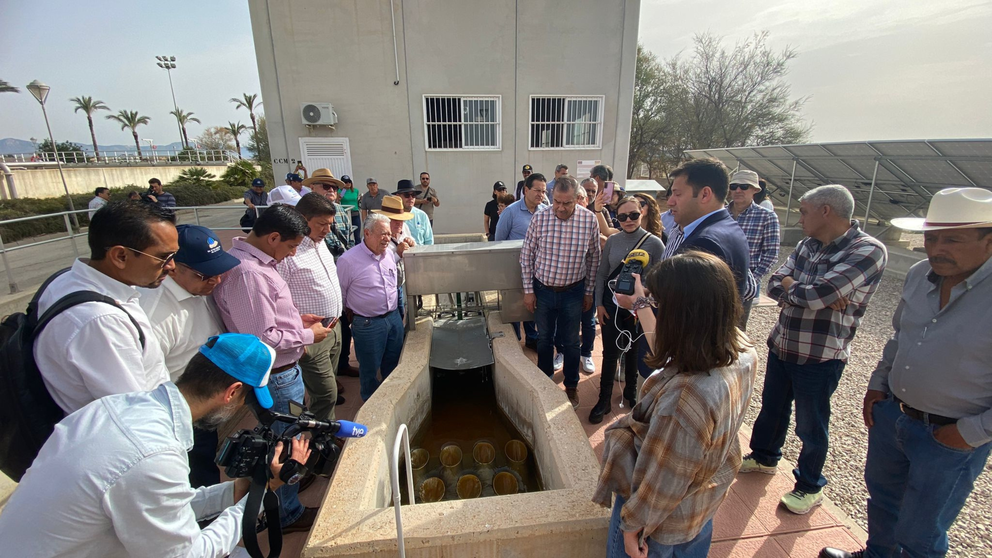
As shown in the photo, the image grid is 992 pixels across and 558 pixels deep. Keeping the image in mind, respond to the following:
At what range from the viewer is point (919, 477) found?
5.67 ft

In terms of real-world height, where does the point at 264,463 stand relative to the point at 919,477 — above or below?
above

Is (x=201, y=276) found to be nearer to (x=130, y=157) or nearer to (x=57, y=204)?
→ (x=57, y=204)

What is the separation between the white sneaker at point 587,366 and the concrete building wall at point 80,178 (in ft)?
93.4

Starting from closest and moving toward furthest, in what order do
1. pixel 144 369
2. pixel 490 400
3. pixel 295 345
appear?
pixel 144 369 → pixel 295 345 → pixel 490 400

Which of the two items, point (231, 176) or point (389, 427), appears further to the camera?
point (231, 176)

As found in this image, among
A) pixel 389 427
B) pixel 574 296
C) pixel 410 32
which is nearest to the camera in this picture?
pixel 389 427

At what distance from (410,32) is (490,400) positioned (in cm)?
914

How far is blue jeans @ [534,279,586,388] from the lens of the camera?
3570 millimetres

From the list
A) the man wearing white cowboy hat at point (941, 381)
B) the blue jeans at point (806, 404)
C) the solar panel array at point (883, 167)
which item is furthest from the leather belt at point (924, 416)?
the solar panel array at point (883, 167)

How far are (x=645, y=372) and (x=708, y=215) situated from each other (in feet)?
3.78

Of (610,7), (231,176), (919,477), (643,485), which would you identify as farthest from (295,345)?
(231,176)

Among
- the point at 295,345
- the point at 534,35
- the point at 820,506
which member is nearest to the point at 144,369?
the point at 295,345

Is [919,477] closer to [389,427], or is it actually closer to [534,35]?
[389,427]

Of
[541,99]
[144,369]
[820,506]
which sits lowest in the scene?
[820,506]
